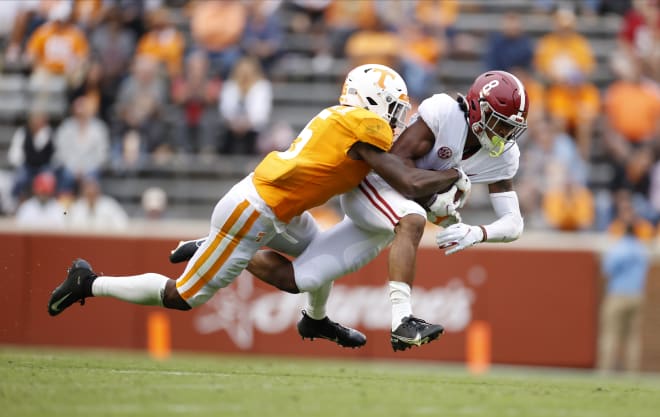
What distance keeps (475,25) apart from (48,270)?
6.00 metres

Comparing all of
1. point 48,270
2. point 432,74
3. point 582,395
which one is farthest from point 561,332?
point 582,395

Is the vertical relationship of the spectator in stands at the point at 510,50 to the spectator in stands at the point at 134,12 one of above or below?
below

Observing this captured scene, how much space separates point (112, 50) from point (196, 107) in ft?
4.25

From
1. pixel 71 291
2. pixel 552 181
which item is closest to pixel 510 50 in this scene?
pixel 552 181

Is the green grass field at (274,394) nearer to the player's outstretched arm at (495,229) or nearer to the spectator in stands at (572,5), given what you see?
the player's outstretched arm at (495,229)

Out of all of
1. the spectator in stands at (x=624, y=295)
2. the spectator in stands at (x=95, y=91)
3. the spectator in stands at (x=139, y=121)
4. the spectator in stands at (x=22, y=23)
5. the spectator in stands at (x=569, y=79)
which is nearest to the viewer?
the spectator in stands at (x=624, y=295)

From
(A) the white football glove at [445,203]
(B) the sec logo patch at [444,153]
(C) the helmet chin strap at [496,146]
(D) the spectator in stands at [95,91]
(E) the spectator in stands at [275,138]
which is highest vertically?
(D) the spectator in stands at [95,91]

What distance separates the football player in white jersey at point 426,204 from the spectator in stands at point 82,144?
6221mm

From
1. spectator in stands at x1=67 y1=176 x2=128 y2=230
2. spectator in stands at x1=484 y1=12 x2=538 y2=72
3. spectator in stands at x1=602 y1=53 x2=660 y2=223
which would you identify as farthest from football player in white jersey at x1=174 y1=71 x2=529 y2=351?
spectator in stands at x1=484 y1=12 x2=538 y2=72

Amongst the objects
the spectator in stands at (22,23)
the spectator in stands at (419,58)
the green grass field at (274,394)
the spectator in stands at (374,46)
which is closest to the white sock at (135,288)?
the green grass field at (274,394)

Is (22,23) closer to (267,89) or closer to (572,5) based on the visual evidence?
(267,89)

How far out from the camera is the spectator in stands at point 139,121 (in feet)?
45.1

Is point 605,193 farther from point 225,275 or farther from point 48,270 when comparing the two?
point 225,275

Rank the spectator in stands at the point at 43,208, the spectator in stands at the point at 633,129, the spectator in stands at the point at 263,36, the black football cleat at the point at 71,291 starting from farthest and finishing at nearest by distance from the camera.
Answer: the spectator in stands at the point at 263,36
the spectator in stands at the point at 43,208
the spectator in stands at the point at 633,129
the black football cleat at the point at 71,291
